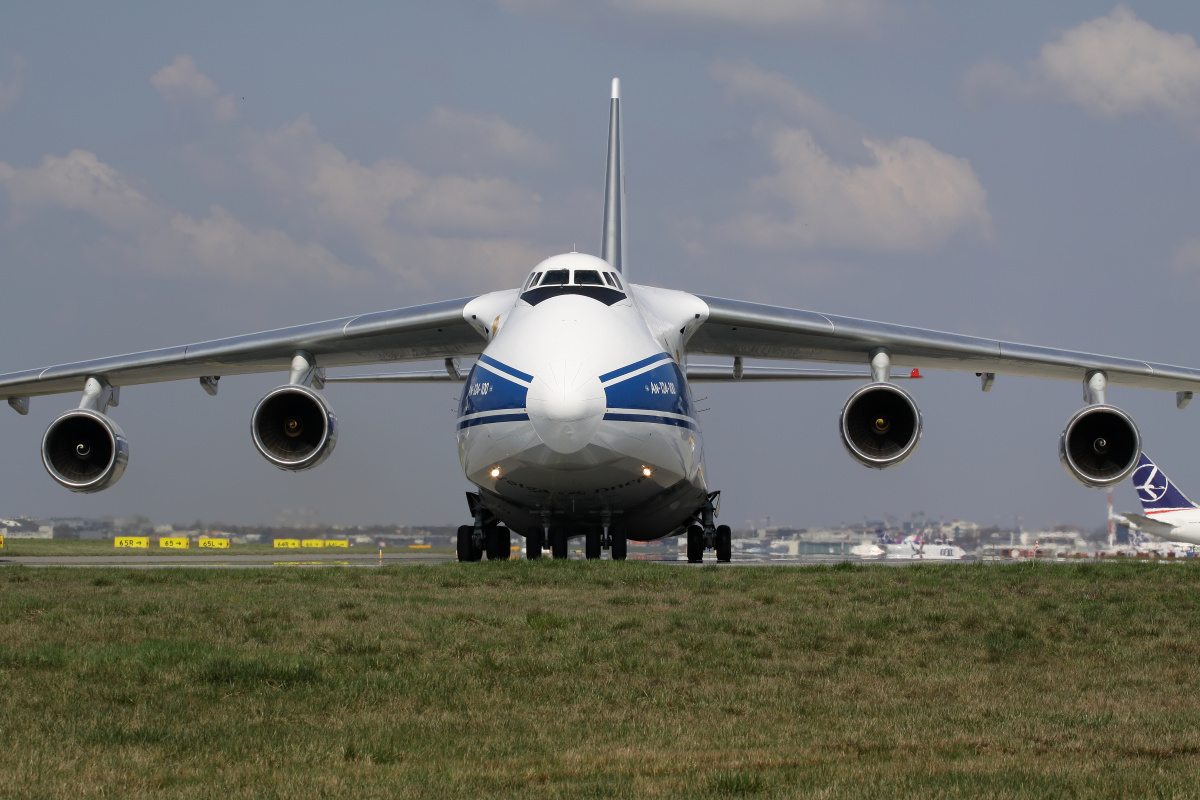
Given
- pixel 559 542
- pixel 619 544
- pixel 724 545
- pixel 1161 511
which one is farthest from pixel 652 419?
pixel 1161 511

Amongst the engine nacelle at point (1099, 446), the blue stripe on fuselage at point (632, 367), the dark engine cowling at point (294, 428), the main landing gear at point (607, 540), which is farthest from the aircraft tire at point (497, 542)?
the engine nacelle at point (1099, 446)

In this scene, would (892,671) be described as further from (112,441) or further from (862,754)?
(112,441)

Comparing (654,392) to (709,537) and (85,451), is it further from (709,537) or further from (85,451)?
(85,451)

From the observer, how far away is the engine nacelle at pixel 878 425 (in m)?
16.1

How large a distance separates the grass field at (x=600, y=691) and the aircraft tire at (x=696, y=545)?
Result: 7.22 metres

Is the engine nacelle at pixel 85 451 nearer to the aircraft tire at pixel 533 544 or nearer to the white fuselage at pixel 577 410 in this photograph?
the white fuselage at pixel 577 410

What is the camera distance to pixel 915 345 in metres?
17.4

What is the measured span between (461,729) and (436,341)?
42.8 ft

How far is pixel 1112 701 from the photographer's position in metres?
6.43

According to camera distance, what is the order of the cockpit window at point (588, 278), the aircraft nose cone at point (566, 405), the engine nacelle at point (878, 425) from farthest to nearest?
the engine nacelle at point (878, 425)
the cockpit window at point (588, 278)
the aircraft nose cone at point (566, 405)

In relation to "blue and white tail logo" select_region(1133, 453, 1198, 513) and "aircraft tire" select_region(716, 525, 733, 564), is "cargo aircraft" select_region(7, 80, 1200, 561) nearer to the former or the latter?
"aircraft tire" select_region(716, 525, 733, 564)

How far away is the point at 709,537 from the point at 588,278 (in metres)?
4.56

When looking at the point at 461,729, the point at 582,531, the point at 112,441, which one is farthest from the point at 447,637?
the point at 112,441

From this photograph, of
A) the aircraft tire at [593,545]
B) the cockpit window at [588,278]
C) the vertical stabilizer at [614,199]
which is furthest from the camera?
the vertical stabilizer at [614,199]
